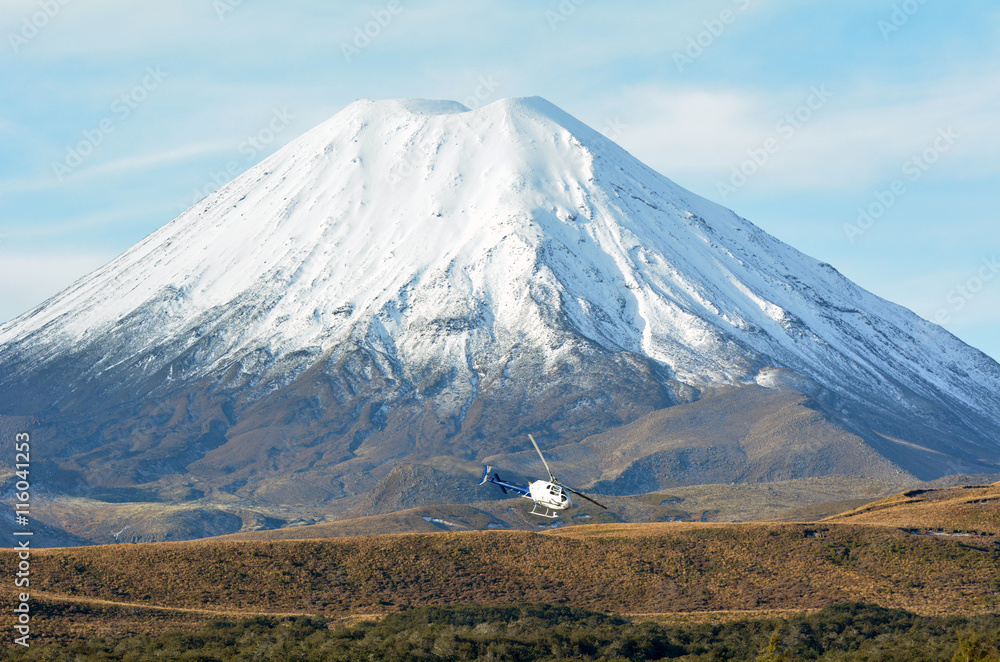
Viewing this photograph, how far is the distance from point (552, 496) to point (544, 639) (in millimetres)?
9791

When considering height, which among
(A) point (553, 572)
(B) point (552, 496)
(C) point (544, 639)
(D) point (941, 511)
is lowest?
(C) point (544, 639)

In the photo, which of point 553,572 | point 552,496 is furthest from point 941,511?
point 552,496

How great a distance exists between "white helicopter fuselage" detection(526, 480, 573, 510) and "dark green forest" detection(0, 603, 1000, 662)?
8.83 metres

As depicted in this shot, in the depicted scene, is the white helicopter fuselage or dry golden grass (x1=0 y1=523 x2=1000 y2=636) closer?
the white helicopter fuselage

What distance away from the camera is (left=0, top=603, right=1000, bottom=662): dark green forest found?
65625mm

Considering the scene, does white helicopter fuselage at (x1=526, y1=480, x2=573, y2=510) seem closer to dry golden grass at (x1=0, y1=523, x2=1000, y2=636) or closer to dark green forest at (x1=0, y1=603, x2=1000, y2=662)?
dark green forest at (x1=0, y1=603, x2=1000, y2=662)

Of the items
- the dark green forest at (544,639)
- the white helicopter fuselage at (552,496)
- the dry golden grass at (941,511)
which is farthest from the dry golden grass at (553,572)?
the white helicopter fuselage at (552,496)

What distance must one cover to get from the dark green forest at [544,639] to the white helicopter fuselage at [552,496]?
29.0 ft

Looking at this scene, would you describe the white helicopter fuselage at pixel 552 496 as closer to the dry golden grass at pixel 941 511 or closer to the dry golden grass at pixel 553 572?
the dry golden grass at pixel 553 572

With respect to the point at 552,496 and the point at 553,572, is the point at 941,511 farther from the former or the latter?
the point at 552,496

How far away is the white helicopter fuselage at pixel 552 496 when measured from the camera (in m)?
67.6

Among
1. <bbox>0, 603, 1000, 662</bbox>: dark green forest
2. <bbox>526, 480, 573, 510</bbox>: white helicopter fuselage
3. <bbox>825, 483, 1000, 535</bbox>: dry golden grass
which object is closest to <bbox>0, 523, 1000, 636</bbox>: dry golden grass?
<bbox>825, 483, 1000, 535</bbox>: dry golden grass

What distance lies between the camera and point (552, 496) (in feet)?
223

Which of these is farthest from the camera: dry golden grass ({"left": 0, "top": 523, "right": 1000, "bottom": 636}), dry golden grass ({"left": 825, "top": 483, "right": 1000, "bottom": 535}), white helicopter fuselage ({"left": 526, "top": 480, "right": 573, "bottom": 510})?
dry golden grass ({"left": 825, "top": 483, "right": 1000, "bottom": 535})
